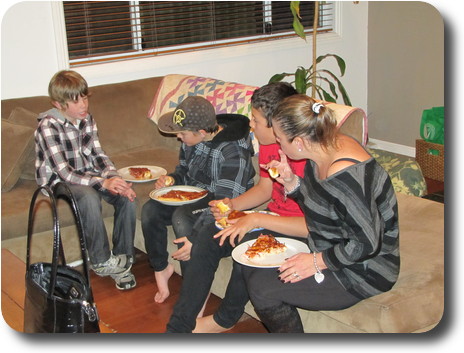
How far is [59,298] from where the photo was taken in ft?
5.57

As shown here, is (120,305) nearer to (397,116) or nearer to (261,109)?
(261,109)

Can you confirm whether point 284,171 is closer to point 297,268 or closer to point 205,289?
point 297,268

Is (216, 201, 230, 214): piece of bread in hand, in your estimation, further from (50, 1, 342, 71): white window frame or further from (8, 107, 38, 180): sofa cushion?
(50, 1, 342, 71): white window frame

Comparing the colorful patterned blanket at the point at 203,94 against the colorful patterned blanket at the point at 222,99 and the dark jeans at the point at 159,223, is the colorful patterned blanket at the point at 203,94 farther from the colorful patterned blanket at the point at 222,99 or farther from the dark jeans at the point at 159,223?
the dark jeans at the point at 159,223

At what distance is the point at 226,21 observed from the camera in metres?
4.92

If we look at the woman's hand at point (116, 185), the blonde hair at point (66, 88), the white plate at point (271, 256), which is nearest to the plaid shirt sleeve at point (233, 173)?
the white plate at point (271, 256)

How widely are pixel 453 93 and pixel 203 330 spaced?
151cm

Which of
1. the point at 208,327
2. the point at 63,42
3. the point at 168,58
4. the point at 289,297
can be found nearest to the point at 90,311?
the point at 289,297

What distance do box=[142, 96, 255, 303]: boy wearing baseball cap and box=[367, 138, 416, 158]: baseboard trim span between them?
2.62 meters

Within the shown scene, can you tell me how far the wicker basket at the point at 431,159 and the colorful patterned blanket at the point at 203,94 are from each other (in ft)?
5.65

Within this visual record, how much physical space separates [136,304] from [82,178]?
2.29 feet

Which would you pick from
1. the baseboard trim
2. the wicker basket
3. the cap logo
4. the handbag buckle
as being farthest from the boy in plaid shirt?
the baseboard trim

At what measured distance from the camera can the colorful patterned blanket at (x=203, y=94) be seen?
140 inches

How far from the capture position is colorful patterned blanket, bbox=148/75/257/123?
3.54 meters
